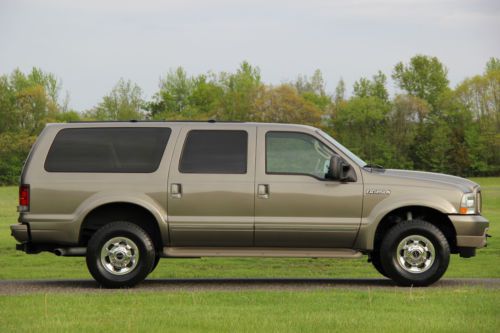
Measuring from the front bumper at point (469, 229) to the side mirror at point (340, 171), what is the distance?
4.45 feet

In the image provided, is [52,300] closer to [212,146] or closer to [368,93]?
[212,146]

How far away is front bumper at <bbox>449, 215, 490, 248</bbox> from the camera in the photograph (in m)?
12.7

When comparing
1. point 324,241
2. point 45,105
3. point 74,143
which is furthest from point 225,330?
point 45,105

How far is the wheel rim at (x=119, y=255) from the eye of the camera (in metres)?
12.5

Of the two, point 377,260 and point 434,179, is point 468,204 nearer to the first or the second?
point 434,179

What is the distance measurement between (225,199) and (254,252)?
75cm

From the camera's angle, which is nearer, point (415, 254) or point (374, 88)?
point (415, 254)

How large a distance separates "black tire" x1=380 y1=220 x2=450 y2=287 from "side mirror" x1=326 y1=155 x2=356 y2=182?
844mm

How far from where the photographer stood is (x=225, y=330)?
8.58m

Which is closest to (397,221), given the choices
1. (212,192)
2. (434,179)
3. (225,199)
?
(434,179)

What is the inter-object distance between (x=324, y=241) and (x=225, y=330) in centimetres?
426

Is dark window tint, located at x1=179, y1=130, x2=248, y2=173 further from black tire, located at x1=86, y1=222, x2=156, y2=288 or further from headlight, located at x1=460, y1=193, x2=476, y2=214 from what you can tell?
headlight, located at x1=460, y1=193, x2=476, y2=214

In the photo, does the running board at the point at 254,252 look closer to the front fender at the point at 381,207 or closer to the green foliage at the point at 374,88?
the front fender at the point at 381,207

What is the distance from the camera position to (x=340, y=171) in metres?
12.5
